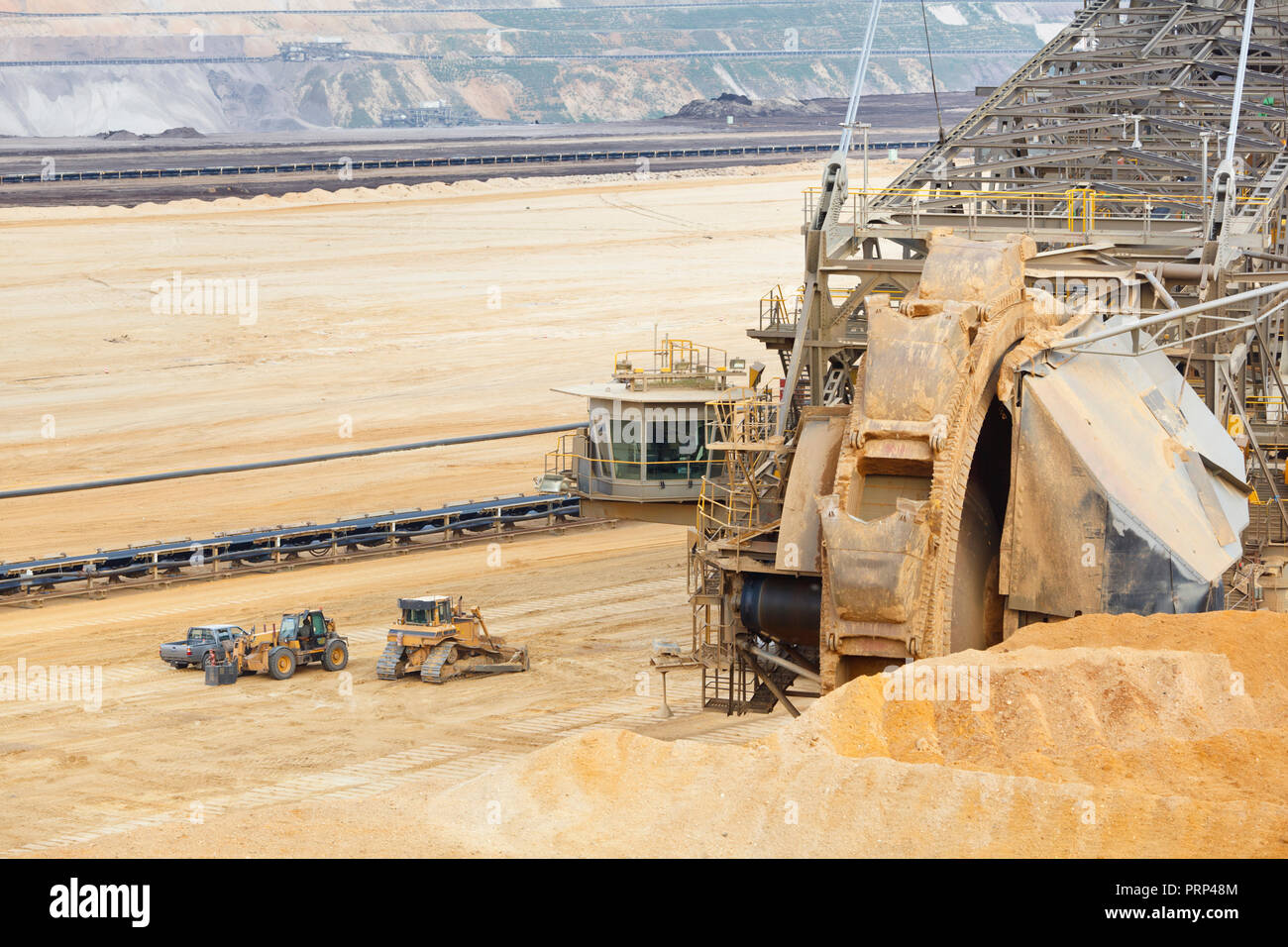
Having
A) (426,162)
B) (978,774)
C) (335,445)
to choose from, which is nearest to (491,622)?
(335,445)

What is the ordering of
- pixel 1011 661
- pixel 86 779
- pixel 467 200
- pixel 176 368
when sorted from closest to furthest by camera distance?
1. pixel 1011 661
2. pixel 86 779
3. pixel 176 368
4. pixel 467 200

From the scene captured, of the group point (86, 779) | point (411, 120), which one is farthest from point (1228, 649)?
point (411, 120)

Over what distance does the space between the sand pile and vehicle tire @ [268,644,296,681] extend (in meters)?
20.5

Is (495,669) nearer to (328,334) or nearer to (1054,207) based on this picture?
(1054,207)

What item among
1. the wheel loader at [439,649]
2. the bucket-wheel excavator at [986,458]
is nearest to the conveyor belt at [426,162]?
the wheel loader at [439,649]

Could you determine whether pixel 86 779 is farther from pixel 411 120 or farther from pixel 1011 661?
pixel 411 120

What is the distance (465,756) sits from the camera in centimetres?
3094

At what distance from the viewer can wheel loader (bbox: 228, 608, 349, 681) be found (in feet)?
121

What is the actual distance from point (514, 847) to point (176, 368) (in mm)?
50178

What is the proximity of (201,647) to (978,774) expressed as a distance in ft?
80.4

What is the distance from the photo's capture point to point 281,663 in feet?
122

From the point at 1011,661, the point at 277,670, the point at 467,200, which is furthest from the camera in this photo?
the point at 467,200

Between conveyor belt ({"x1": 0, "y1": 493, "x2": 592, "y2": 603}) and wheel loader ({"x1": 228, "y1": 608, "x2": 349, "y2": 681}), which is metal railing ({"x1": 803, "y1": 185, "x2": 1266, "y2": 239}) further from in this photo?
wheel loader ({"x1": 228, "y1": 608, "x2": 349, "y2": 681})

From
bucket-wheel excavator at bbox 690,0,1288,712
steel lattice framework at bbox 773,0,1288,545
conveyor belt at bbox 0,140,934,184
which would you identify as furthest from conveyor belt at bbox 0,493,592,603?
conveyor belt at bbox 0,140,934,184
